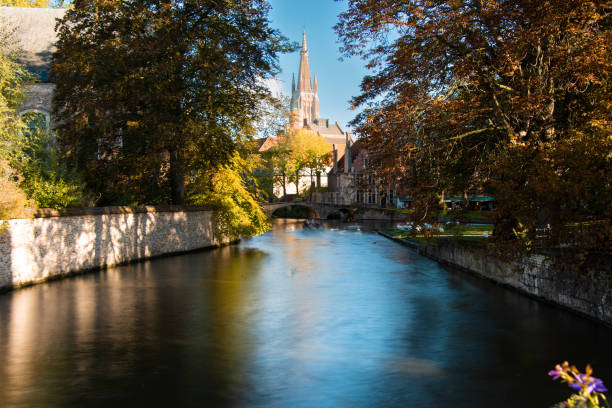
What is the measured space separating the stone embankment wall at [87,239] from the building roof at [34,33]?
21.0 m

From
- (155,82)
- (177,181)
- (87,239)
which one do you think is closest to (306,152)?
(177,181)

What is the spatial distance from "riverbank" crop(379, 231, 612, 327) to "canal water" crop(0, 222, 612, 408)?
0.32 m

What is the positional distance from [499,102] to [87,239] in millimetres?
14393

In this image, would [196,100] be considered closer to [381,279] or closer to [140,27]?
[140,27]

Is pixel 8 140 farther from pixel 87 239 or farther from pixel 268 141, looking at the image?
pixel 268 141

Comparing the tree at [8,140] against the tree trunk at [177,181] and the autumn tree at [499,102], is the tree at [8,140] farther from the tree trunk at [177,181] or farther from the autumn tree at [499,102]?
the autumn tree at [499,102]

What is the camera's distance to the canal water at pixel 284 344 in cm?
736

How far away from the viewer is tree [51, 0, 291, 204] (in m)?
21.8

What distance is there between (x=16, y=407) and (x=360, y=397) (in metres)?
4.42

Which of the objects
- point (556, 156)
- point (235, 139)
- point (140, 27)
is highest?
point (140, 27)

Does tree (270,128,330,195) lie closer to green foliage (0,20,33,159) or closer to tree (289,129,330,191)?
tree (289,129,330,191)

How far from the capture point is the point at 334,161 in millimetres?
83125

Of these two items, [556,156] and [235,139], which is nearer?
[556,156]

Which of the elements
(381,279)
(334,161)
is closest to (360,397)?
(381,279)
